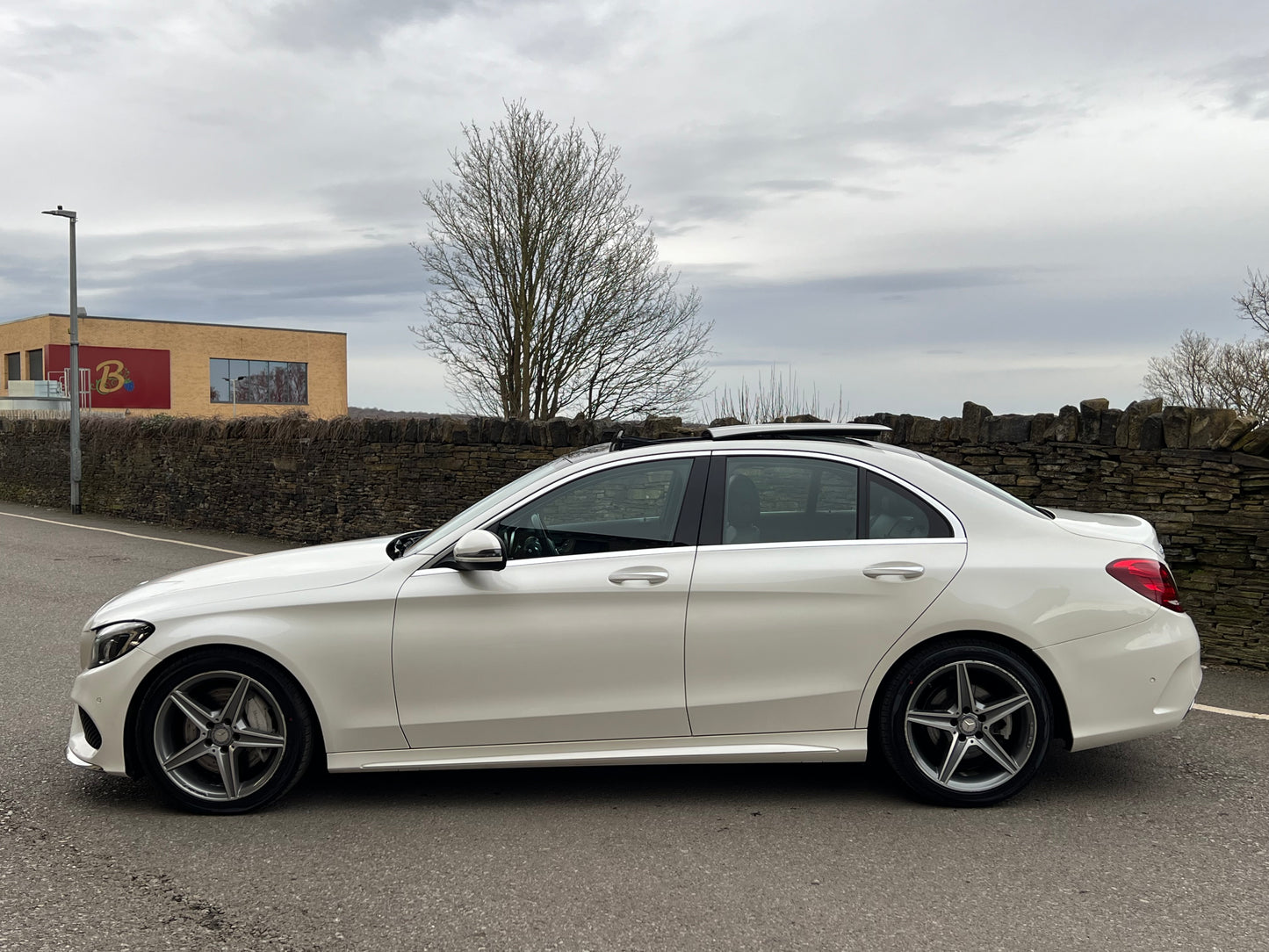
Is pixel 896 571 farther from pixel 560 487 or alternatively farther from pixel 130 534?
pixel 130 534

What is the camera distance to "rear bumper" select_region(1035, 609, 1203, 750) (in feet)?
15.0

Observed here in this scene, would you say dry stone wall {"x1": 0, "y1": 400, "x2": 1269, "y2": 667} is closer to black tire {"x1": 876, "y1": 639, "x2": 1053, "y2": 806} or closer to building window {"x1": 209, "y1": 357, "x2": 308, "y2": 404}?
black tire {"x1": 876, "y1": 639, "x2": 1053, "y2": 806}

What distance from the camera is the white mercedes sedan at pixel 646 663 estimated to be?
4.50m

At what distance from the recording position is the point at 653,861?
408 centimetres

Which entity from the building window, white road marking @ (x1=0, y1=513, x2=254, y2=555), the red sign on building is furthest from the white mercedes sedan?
the building window

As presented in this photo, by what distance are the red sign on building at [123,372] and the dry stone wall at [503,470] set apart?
33346 mm

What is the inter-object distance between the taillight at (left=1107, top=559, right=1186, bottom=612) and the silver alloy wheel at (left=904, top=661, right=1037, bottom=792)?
0.64 metres

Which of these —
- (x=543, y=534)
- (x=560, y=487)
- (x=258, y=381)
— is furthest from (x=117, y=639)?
(x=258, y=381)

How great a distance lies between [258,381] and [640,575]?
6597 centimetres

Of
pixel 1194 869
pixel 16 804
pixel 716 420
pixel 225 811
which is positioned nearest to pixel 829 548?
pixel 1194 869

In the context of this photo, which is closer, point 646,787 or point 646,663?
point 646,663

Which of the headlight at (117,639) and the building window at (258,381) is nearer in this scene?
the headlight at (117,639)

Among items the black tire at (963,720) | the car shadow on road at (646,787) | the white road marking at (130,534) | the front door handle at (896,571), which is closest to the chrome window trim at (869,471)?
the front door handle at (896,571)

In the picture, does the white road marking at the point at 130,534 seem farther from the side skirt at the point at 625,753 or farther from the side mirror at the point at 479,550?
the side mirror at the point at 479,550
